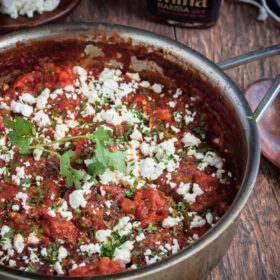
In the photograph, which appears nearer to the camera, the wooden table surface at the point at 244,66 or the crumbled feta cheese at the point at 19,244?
the crumbled feta cheese at the point at 19,244

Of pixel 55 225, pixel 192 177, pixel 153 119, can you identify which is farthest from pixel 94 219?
pixel 153 119

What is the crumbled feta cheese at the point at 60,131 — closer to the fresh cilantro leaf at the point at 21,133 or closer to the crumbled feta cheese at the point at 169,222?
the fresh cilantro leaf at the point at 21,133

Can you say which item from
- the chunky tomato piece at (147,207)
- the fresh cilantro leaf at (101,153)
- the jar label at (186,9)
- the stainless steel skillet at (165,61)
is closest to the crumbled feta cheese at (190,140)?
the stainless steel skillet at (165,61)

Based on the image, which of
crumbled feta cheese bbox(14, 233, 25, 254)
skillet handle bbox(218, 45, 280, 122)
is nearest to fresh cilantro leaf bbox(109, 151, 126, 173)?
crumbled feta cheese bbox(14, 233, 25, 254)

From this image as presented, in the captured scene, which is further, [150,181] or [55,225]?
[150,181]

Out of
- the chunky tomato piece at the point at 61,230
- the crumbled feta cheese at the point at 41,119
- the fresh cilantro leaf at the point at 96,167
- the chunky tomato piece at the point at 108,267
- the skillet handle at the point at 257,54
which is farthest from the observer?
the crumbled feta cheese at the point at 41,119

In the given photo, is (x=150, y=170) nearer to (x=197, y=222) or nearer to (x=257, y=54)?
(x=197, y=222)

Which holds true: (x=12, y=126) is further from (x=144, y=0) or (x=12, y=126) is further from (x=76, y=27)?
(x=144, y=0)
